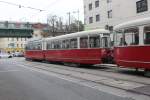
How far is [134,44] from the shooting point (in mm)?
16906

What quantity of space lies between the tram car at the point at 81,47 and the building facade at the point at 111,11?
45.4ft

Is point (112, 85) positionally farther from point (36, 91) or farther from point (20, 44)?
point (20, 44)

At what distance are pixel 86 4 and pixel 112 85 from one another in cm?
4826

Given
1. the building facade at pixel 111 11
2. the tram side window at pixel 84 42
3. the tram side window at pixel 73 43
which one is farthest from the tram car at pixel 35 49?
the building facade at pixel 111 11

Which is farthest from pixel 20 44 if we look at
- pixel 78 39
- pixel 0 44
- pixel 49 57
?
pixel 78 39

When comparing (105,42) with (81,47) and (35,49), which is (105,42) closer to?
(81,47)

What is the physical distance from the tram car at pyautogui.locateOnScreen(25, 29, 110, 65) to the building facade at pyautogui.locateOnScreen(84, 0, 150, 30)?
45.4 ft

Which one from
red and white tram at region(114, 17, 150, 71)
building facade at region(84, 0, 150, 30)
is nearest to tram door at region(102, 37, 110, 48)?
red and white tram at region(114, 17, 150, 71)

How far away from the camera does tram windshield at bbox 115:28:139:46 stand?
661 inches

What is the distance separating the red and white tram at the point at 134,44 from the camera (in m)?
16.0

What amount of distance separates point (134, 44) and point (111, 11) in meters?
34.5

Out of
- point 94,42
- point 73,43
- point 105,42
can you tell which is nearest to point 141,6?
point 73,43

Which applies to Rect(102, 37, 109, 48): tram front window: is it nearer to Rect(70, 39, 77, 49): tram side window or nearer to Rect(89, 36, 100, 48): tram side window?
Rect(89, 36, 100, 48): tram side window

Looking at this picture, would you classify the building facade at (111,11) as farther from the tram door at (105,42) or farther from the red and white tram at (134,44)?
the red and white tram at (134,44)
